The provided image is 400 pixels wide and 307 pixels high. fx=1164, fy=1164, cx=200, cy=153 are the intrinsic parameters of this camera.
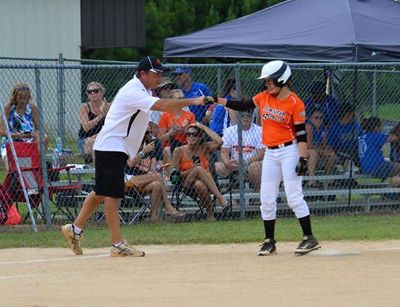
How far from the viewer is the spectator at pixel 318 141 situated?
15.8m

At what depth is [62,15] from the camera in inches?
1052

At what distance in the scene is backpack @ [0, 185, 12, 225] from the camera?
14.4m

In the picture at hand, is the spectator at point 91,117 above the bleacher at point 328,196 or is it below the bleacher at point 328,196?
above

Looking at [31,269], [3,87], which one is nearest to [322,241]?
[31,269]

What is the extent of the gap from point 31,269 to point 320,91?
6.75m

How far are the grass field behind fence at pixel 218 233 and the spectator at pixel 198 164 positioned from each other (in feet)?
1.19

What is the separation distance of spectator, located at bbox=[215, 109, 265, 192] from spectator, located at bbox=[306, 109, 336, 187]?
818 mm

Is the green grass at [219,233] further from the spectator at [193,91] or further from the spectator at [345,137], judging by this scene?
the spectator at [193,91]

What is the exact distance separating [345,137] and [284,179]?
466cm

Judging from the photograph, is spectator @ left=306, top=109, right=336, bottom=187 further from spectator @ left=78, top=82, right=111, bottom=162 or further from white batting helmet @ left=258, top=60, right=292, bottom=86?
white batting helmet @ left=258, top=60, right=292, bottom=86

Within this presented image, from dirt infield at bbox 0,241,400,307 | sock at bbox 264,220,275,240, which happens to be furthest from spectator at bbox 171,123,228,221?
sock at bbox 264,220,275,240

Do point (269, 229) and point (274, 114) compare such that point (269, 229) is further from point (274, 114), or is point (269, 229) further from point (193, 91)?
point (193, 91)

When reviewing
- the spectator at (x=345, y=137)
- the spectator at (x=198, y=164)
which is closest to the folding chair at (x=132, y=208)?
the spectator at (x=198, y=164)

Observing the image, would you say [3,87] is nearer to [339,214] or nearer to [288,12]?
[288,12]
